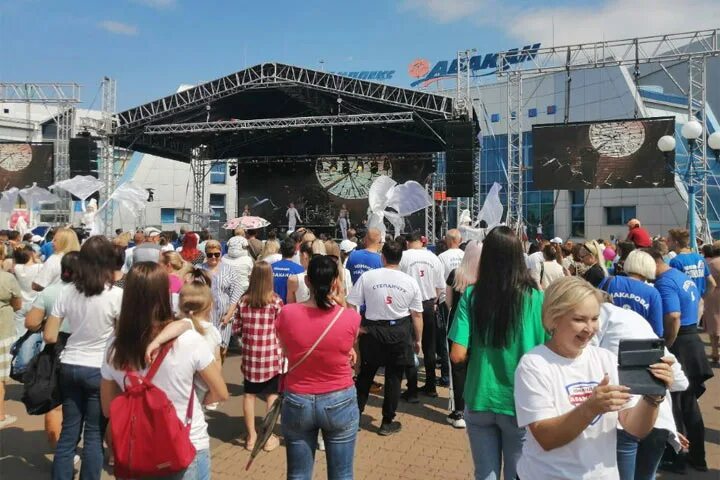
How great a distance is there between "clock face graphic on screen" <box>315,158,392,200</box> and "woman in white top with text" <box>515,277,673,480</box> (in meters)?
21.0

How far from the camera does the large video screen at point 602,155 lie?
53.6ft

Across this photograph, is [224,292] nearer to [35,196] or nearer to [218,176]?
[35,196]

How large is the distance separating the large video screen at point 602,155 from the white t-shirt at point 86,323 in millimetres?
15593

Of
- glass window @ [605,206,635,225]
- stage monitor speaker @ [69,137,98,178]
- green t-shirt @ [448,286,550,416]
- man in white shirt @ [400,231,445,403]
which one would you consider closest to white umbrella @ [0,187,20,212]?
stage monitor speaker @ [69,137,98,178]

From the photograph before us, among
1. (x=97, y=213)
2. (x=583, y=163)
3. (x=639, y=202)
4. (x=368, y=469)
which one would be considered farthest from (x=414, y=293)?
(x=639, y=202)

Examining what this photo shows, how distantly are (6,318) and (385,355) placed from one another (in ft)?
10.2

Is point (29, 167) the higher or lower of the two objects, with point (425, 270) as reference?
higher

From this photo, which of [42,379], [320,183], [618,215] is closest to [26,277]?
[42,379]

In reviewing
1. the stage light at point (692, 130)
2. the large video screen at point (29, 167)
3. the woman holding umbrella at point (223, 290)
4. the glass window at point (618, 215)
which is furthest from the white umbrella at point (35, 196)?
the glass window at point (618, 215)

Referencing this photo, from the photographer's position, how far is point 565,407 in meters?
1.85

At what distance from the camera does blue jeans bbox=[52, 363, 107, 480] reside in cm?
→ 332

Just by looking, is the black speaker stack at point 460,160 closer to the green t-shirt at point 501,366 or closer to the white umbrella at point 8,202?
the white umbrella at point 8,202

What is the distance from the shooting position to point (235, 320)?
4.64m

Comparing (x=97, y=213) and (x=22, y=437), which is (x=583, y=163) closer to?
(x=97, y=213)
